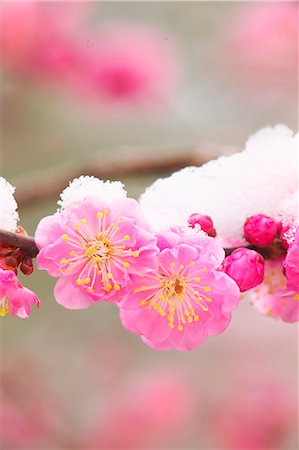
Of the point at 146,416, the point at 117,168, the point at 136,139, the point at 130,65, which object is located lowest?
the point at 146,416

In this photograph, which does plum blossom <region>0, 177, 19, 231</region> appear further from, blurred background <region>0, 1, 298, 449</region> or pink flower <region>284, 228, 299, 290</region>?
blurred background <region>0, 1, 298, 449</region>

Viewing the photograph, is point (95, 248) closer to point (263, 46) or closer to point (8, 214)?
point (8, 214)

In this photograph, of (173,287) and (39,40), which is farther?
(39,40)

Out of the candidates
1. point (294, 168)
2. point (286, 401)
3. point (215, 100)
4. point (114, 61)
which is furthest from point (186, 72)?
point (294, 168)

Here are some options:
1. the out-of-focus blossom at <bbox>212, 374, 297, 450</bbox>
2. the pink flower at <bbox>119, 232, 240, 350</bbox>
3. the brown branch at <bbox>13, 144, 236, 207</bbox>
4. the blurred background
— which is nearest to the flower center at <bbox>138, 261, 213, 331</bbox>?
the pink flower at <bbox>119, 232, 240, 350</bbox>

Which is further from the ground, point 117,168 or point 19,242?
point 117,168

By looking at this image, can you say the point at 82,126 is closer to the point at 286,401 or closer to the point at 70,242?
the point at 286,401

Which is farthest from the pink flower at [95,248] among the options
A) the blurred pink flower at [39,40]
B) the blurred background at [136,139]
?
the blurred pink flower at [39,40]

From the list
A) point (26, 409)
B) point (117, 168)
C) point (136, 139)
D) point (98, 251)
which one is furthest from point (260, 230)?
point (136, 139)
